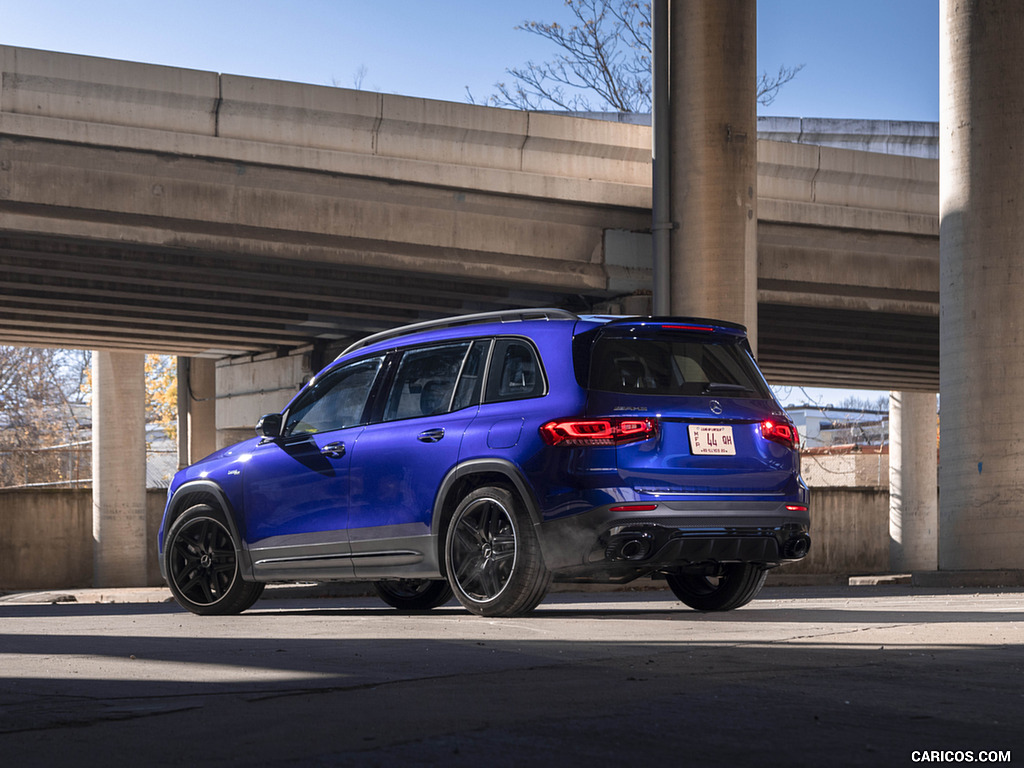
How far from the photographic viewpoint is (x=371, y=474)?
357 inches

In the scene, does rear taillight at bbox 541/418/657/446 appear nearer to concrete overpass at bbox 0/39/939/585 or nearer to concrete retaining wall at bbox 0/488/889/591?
concrete overpass at bbox 0/39/939/585

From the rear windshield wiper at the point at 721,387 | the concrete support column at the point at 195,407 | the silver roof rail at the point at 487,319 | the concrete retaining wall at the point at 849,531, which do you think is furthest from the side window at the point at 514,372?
the concrete retaining wall at the point at 849,531

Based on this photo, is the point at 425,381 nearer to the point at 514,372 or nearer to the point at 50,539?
the point at 514,372

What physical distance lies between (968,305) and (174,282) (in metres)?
12.8

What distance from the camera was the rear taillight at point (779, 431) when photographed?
28.0 feet

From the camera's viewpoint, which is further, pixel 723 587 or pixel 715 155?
pixel 715 155

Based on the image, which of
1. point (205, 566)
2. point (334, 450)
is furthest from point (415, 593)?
point (334, 450)

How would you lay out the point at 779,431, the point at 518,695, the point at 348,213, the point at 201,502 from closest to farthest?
the point at 518,695
the point at 779,431
the point at 201,502
the point at 348,213

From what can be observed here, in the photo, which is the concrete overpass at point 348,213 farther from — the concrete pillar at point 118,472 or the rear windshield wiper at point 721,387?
the rear windshield wiper at point 721,387

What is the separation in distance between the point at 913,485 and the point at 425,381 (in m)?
36.7

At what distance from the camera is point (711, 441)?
829cm

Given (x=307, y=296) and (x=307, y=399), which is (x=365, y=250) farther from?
(x=307, y=399)

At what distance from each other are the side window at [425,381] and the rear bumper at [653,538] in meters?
1.32

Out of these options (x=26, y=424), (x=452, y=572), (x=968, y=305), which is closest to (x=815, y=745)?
(x=452, y=572)
